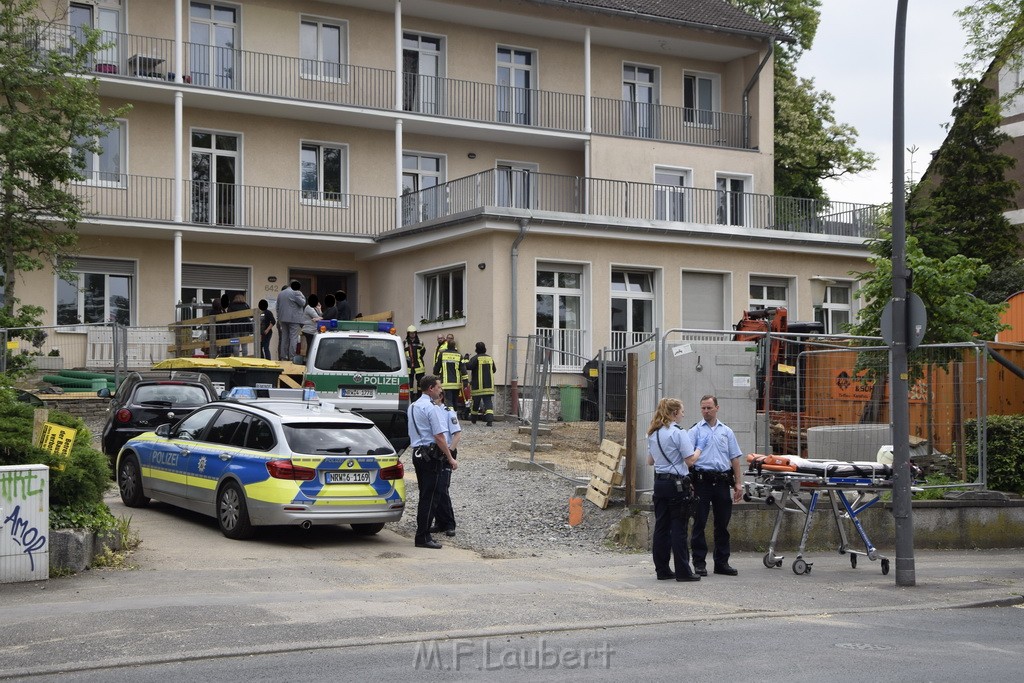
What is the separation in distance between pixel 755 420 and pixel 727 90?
25551 millimetres

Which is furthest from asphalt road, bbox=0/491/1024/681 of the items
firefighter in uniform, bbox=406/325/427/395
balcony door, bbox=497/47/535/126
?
balcony door, bbox=497/47/535/126

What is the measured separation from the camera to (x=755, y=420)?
1474 cm

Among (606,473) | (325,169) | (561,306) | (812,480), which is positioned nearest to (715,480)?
(812,480)

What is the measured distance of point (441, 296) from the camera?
30.5 metres

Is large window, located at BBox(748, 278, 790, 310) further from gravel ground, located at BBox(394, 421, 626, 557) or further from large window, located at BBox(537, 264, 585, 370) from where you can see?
gravel ground, located at BBox(394, 421, 626, 557)

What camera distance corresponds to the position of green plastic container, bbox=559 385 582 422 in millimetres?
17548

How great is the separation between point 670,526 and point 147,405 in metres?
8.48

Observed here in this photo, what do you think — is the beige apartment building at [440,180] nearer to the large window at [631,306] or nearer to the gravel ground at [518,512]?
the large window at [631,306]

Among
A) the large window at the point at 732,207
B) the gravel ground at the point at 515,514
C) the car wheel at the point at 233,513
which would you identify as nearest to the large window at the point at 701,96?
the large window at the point at 732,207

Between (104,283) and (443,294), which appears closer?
(443,294)

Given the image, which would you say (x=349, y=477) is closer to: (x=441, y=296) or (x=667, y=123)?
(x=441, y=296)

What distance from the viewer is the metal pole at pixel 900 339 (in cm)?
1197

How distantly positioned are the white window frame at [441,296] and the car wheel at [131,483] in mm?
14518

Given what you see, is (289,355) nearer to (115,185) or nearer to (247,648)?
(115,185)
